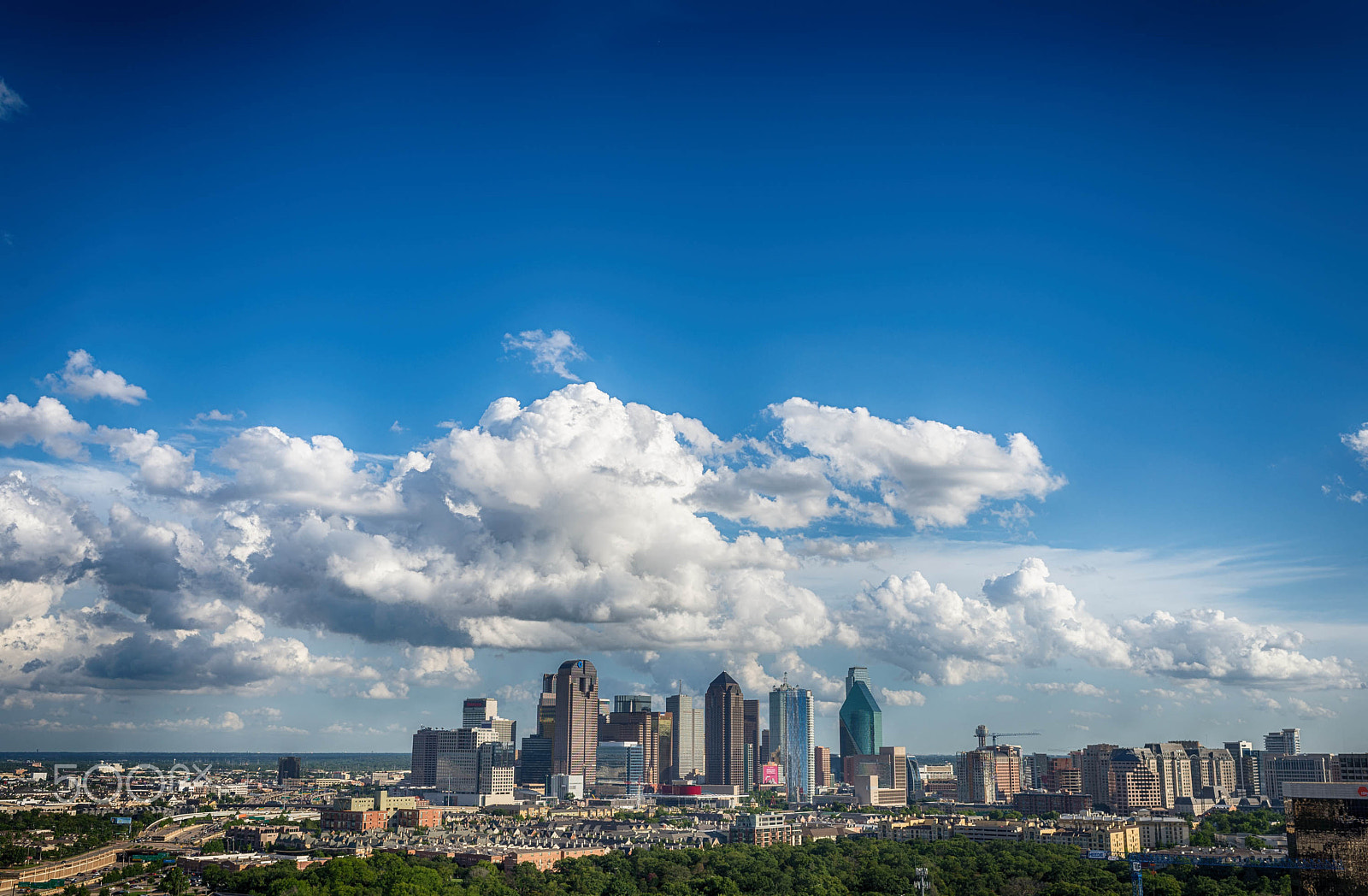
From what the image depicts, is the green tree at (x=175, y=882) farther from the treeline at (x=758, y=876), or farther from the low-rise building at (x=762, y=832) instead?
the low-rise building at (x=762, y=832)

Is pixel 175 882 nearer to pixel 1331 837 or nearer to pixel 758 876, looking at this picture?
pixel 758 876

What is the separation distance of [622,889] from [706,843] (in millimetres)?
50961

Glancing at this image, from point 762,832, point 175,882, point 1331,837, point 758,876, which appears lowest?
point 762,832

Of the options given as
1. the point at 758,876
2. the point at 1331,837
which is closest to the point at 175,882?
the point at 758,876

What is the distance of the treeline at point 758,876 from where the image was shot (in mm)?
95125

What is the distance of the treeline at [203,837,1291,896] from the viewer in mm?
95125

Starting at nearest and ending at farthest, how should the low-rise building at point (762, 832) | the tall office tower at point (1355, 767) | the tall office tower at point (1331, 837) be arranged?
the tall office tower at point (1331, 837), the tall office tower at point (1355, 767), the low-rise building at point (762, 832)

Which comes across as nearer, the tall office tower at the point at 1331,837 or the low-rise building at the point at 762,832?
the tall office tower at the point at 1331,837

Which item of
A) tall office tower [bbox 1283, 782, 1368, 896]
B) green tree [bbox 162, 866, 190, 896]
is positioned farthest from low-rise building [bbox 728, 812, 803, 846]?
tall office tower [bbox 1283, 782, 1368, 896]

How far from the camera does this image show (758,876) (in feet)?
353

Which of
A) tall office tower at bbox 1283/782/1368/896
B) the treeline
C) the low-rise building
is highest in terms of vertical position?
tall office tower at bbox 1283/782/1368/896

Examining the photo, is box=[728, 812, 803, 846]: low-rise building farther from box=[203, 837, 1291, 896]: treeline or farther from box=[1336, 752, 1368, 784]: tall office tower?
box=[1336, 752, 1368, 784]: tall office tower

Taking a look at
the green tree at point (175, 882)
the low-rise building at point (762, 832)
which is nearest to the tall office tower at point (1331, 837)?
the green tree at point (175, 882)

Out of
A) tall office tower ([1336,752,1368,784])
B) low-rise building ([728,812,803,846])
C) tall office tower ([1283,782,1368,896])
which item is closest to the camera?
tall office tower ([1283,782,1368,896])
